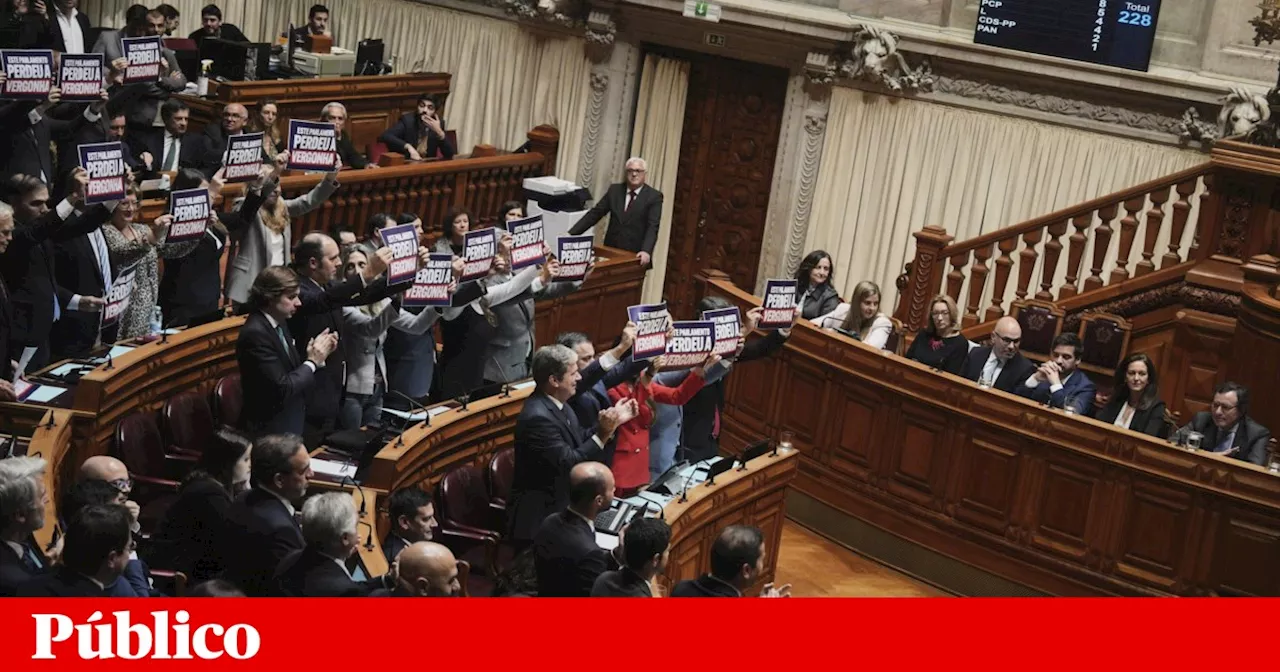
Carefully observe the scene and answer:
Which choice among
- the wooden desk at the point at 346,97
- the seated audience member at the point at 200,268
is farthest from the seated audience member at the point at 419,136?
the seated audience member at the point at 200,268

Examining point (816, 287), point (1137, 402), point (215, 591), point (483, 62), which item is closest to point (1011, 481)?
point (1137, 402)

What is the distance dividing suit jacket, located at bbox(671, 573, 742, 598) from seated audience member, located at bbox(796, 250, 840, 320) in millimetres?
4002

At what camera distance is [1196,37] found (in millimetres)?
10250

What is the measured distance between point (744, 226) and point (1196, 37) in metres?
3.31

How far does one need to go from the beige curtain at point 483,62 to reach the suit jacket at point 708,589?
7431 mm

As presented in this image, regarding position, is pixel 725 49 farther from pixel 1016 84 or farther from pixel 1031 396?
pixel 1031 396

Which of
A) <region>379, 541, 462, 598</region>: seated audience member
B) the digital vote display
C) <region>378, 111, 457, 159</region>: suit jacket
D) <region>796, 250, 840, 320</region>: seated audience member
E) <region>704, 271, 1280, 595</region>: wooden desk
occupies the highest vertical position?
the digital vote display

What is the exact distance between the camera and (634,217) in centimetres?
1095

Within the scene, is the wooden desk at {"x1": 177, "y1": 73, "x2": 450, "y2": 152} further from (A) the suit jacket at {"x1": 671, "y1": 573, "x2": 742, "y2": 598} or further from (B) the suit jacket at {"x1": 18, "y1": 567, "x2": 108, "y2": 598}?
(B) the suit jacket at {"x1": 18, "y1": 567, "x2": 108, "y2": 598}

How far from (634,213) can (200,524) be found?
5817 mm

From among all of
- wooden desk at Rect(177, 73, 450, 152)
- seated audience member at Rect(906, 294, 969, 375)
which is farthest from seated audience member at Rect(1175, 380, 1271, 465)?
wooden desk at Rect(177, 73, 450, 152)

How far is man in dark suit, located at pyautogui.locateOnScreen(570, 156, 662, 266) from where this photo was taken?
10812mm

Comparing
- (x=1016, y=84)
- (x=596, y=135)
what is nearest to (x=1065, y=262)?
(x=1016, y=84)

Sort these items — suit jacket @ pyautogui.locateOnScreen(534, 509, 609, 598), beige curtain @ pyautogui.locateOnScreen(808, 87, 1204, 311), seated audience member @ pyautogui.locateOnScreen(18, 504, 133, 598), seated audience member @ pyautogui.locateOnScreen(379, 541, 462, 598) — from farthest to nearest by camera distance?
beige curtain @ pyautogui.locateOnScreen(808, 87, 1204, 311) → suit jacket @ pyautogui.locateOnScreen(534, 509, 609, 598) → seated audience member @ pyautogui.locateOnScreen(379, 541, 462, 598) → seated audience member @ pyautogui.locateOnScreen(18, 504, 133, 598)
